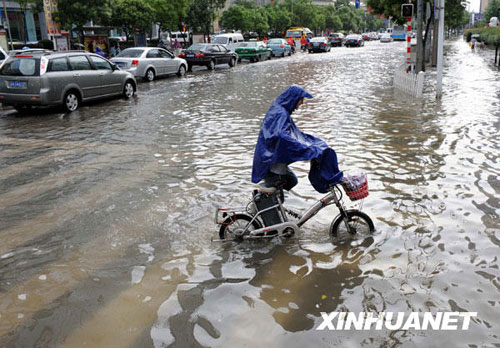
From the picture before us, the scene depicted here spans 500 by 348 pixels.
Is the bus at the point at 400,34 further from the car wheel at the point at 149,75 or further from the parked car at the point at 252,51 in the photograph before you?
the car wheel at the point at 149,75

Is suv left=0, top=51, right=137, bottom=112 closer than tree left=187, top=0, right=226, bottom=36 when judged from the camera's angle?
Yes

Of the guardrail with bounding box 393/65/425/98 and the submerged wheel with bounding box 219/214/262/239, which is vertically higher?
the guardrail with bounding box 393/65/425/98

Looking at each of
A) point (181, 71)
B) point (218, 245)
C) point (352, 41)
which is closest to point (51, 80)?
point (218, 245)

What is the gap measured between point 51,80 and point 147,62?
8.46 metres

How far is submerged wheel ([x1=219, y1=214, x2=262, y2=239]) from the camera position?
201 inches

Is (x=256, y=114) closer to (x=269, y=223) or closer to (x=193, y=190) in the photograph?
(x=193, y=190)

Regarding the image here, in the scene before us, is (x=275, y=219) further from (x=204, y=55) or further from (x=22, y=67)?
(x=204, y=55)

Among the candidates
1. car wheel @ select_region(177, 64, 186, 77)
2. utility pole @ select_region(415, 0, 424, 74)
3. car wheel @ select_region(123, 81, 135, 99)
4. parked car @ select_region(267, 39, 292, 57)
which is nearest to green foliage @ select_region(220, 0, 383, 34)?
parked car @ select_region(267, 39, 292, 57)

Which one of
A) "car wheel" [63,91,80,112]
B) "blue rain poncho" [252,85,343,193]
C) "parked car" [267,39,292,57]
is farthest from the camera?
"parked car" [267,39,292,57]

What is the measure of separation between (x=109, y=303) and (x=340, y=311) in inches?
71.4

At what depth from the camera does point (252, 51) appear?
111 ft

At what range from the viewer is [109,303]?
4070 mm

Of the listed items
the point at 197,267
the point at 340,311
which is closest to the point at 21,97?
the point at 197,267

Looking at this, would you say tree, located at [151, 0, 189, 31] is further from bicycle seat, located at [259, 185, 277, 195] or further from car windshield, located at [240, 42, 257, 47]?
bicycle seat, located at [259, 185, 277, 195]
